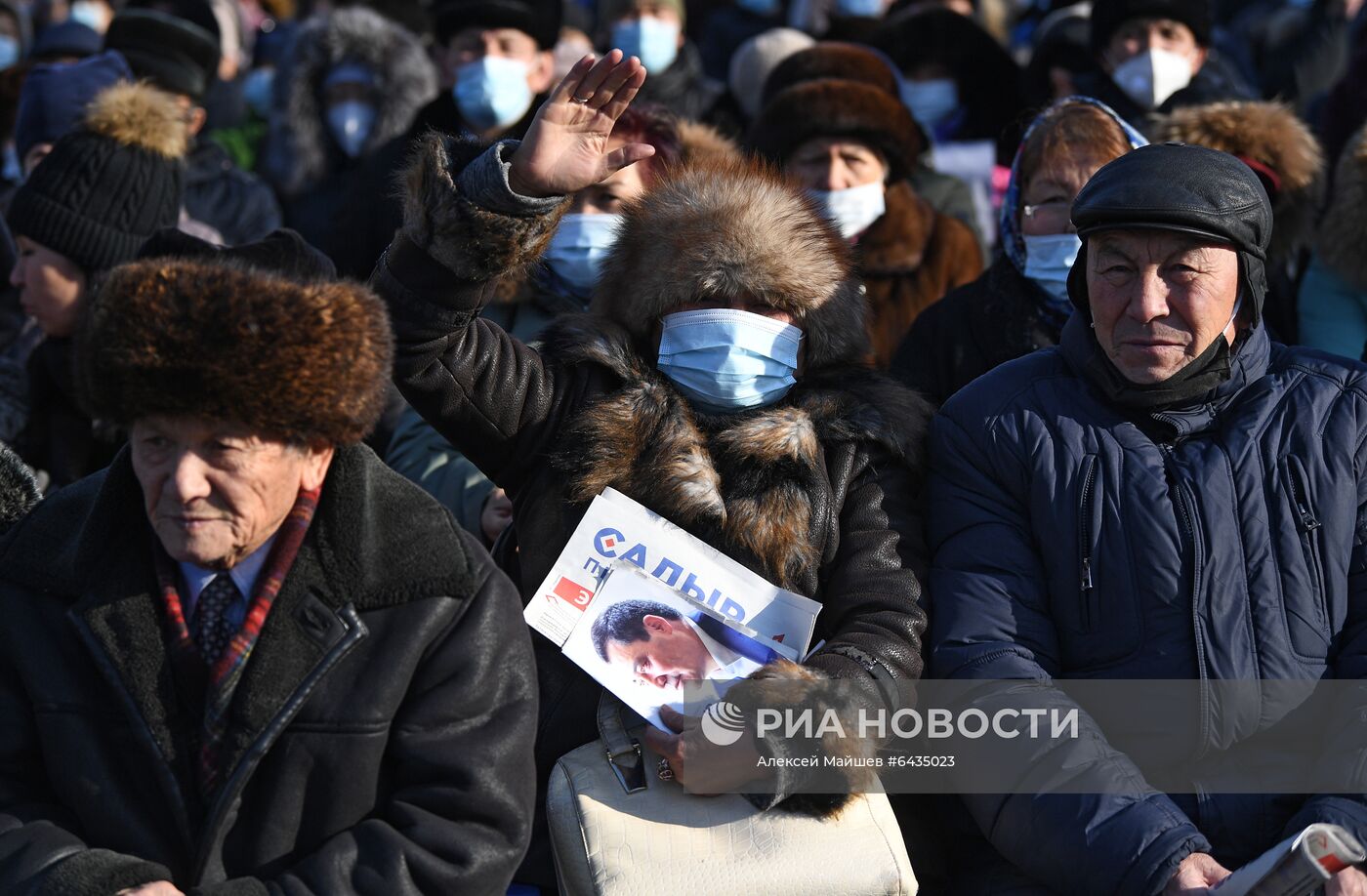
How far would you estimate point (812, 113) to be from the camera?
5746 mm

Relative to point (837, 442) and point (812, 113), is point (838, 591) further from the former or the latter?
point (812, 113)

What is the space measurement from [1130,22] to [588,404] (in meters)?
4.07

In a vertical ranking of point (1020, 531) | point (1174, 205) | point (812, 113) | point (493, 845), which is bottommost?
point (493, 845)

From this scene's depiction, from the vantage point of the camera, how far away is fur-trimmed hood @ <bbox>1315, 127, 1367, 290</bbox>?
5.30 m

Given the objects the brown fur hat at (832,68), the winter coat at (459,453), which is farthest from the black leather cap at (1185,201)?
the brown fur hat at (832,68)

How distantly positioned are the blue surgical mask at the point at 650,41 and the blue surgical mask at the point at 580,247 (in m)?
3.76

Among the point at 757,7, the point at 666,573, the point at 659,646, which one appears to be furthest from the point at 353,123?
the point at 659,646

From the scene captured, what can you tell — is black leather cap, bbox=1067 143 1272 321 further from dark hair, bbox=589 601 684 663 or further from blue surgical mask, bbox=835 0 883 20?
blue surgical mask, bbox=835 0 883 20

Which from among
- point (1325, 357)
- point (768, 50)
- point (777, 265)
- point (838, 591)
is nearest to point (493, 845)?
point (838, 591)

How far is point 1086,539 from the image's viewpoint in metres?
3.62

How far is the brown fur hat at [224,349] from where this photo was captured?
2686 mm

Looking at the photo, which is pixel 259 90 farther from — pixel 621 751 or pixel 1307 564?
pixel 1307 564

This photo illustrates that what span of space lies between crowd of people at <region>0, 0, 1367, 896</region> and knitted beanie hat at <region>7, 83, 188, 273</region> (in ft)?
0.05

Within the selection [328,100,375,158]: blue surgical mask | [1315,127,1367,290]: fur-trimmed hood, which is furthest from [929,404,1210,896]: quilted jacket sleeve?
[328,100,375,158]: blue surgical mask
